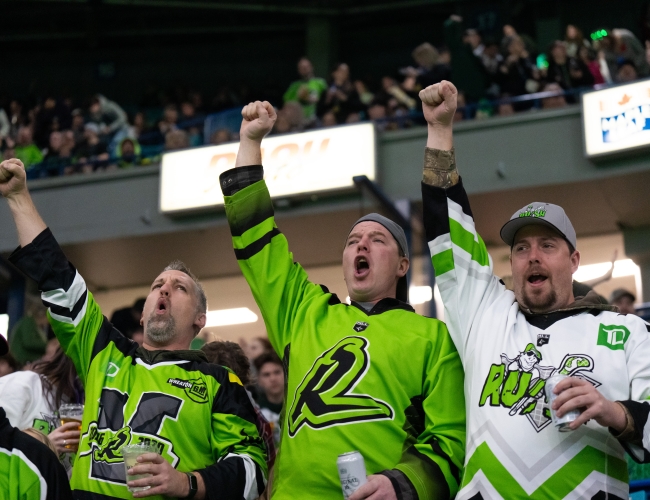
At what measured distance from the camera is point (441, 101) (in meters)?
3.44

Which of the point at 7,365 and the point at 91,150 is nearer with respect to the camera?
the point at 7,365

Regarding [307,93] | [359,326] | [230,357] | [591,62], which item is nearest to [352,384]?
[359,326]

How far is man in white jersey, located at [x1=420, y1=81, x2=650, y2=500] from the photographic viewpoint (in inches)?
111

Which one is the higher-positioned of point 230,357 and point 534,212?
point 534,212

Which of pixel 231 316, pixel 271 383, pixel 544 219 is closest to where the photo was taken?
pixel 544 219

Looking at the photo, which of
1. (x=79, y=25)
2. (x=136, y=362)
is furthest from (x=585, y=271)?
(x=79, y=25)

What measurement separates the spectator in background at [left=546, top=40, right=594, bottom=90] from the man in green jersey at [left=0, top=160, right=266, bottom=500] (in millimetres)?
8351

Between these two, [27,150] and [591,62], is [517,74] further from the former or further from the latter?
[27,150]

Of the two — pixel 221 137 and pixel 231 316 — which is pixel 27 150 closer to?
pixel 221 137

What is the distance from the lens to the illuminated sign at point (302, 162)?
11.2 m

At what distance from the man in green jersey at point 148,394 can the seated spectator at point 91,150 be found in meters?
9.62

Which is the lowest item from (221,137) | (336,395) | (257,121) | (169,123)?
(336,395)

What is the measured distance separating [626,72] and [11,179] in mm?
8456

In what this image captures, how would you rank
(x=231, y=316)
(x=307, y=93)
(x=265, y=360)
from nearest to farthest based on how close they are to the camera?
1. (x=265, y=360)
2. (x=307, y=93)
3. (x=231, y=316)
